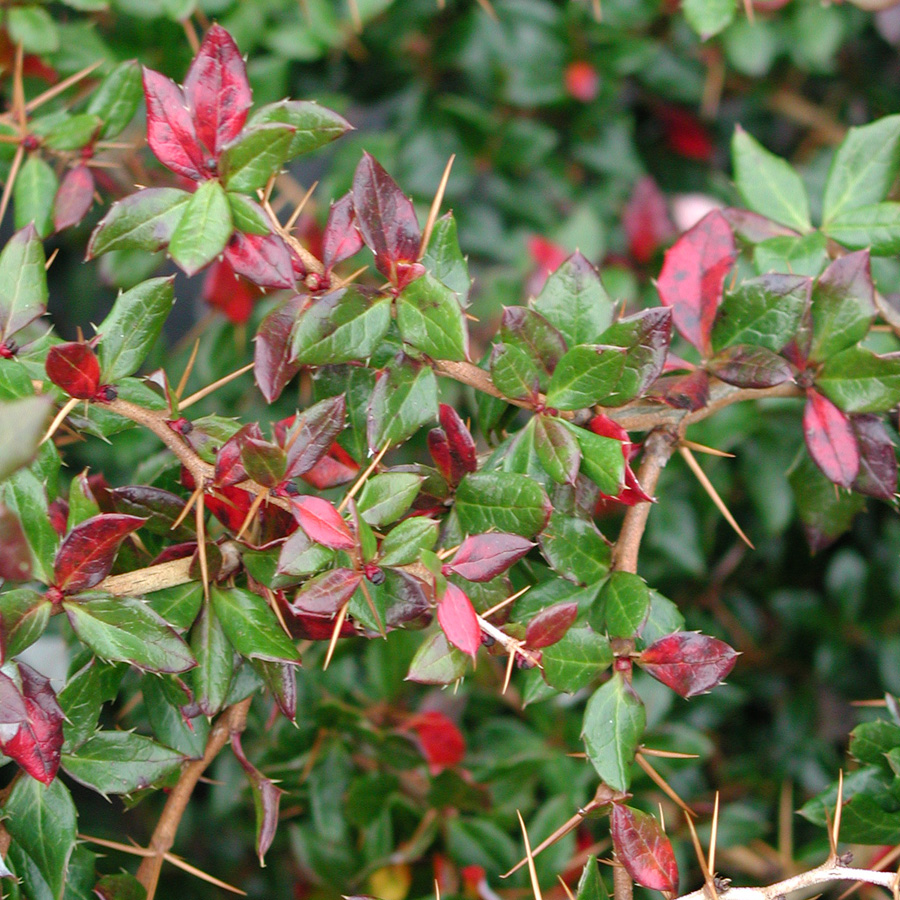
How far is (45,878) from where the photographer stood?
59 centimetres

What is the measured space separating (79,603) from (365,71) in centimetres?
106

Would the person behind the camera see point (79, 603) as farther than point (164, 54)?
No

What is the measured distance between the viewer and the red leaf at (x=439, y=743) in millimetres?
930

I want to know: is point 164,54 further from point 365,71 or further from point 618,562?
point 618,562

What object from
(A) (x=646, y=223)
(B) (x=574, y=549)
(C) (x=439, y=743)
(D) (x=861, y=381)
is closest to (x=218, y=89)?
(B) (x=574, y=549)

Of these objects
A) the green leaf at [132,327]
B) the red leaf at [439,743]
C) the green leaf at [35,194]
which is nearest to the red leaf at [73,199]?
the green leaf at [35,194]

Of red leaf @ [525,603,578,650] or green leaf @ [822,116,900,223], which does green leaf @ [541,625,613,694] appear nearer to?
red leaf @ [525,603,578,650]

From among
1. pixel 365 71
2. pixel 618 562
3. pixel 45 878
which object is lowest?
pixel 45 878

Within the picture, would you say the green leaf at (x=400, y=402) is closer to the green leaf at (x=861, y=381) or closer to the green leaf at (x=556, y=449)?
the green leaf at (x=556, y=449)

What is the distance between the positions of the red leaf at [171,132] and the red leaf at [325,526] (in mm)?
229

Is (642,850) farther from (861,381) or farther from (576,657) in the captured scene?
(861,381)

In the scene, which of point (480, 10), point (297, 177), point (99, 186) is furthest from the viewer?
point (297, 177)

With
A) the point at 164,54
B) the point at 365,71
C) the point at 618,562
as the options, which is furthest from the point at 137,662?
the point at 365,71

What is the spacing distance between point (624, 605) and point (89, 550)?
340 mm
